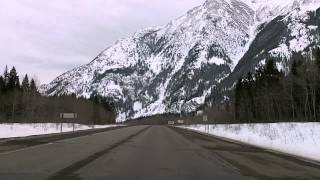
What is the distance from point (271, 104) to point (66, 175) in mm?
97583

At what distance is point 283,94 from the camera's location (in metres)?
98.6

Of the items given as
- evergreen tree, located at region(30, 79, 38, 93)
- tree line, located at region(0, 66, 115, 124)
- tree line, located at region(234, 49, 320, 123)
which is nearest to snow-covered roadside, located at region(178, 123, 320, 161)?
tree line, located at region(234, 49, 320, 123)

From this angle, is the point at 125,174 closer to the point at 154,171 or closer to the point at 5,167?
the point at 154,171

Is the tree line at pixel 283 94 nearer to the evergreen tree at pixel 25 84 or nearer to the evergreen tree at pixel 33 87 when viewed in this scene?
the evergreen tree at pixel 33 87

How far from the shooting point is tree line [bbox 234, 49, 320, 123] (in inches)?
3378

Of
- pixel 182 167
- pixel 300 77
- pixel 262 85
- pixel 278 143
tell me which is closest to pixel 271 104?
pixel 262 85

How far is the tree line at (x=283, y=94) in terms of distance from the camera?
85.8 m

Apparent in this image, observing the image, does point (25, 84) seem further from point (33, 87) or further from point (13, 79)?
point (33, 87)

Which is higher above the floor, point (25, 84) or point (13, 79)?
point (13, 79)

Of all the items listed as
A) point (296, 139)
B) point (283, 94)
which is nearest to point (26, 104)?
point (283, 94)

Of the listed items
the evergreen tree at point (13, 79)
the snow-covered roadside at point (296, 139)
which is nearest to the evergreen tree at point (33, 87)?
the evergreen tree at point (13, 79)

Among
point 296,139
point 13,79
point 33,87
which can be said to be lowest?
point 296,139

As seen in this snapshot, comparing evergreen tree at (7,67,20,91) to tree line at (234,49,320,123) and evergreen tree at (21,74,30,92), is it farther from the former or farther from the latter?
tree line at (234,49,320,123)

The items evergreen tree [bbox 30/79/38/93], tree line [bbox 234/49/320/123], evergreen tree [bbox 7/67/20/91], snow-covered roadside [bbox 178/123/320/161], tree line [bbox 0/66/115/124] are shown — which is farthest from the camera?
evergreen tree [bbox 7/67/20/91]
